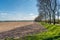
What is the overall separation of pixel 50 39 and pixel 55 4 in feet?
104

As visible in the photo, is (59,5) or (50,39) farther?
(59,5)

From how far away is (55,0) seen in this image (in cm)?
4034

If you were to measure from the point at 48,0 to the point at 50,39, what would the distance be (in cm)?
Result: 3296

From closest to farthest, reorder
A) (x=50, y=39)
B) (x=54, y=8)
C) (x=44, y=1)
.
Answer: (x=50, y=39)
(x=54, y=8)
(x=44, y=1)

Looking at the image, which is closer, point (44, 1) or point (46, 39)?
point (46, 39)

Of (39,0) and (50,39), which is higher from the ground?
(39,0)

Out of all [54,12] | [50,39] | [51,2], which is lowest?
[50,39]

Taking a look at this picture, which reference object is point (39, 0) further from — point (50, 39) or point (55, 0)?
point (50, 39)

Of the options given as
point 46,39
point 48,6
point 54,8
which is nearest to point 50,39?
point 46,39

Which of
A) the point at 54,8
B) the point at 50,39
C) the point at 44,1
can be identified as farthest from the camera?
the point at 44,1

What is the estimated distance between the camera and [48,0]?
137 feet

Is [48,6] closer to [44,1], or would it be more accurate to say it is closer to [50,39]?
[44,1]

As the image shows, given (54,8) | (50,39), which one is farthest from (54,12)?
(50,39)

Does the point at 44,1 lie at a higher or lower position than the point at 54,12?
higher
